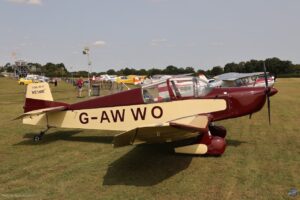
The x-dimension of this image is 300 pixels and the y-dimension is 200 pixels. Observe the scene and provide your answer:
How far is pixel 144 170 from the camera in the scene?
6484mm

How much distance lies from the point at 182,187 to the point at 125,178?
3.94 feet

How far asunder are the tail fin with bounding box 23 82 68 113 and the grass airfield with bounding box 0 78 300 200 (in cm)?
110

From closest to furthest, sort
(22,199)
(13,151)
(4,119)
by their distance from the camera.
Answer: (22,199)
(13,151)
(4,119)

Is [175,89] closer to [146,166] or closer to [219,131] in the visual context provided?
[219,131]

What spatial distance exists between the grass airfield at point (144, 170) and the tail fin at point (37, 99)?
110 centimetres

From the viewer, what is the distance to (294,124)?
11.4 meters

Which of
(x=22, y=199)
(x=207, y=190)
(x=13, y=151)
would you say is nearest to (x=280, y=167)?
(x=207, y=190)

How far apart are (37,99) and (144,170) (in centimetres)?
478

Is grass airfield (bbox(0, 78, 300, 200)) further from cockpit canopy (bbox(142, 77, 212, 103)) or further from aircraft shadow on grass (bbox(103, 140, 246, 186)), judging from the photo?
cockpit canopy (bbox(142, 77, 212, 103))

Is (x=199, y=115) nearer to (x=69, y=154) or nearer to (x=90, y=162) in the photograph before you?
(x=90, y=162)

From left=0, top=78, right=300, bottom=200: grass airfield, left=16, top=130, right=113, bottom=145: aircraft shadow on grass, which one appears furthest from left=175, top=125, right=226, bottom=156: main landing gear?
left=16, top=130, right=113, bottom=145: aircraft shadow on grass

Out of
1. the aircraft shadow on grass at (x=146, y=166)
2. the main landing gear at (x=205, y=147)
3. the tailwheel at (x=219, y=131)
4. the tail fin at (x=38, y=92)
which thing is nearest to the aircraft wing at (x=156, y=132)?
the aircraft shadow on grass at (x=146, y=166)

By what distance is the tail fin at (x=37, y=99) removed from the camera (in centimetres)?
940

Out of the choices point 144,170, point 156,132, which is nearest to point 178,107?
point 144,170
